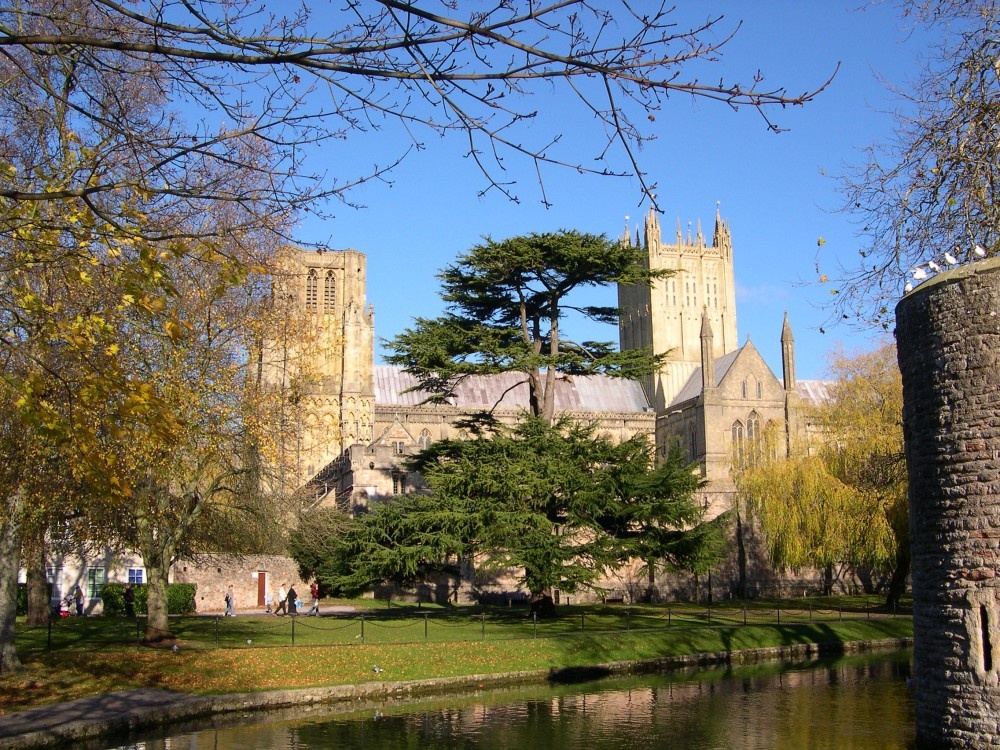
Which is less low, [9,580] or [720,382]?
[720,382]

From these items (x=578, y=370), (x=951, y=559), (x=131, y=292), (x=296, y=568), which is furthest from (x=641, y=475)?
(x=131, y=292)

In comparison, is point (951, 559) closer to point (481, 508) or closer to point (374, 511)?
point (481, 508)

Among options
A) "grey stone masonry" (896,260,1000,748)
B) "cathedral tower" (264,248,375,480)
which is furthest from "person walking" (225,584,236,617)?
"grey stone masonry" (896,260,1000,748)

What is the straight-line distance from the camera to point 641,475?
29453 mm

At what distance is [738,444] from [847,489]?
52.9ft

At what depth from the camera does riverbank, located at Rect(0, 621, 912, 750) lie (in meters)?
14.5

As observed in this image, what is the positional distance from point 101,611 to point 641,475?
21.2m

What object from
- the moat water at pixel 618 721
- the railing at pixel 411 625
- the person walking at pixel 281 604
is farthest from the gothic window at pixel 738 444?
the moat water at pixel 618 721

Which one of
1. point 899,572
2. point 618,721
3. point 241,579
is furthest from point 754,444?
point 618,721

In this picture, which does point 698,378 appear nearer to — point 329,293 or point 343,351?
point 343,351

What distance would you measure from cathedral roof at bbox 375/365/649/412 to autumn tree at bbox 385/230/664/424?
3549cm

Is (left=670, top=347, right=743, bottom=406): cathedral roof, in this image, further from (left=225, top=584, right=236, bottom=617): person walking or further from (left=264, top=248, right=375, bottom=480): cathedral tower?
(left=225, top=584, right=236, bottom=617): person walking

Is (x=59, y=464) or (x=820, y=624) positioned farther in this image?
(x=820, y=624)

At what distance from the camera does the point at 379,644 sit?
22953mm
